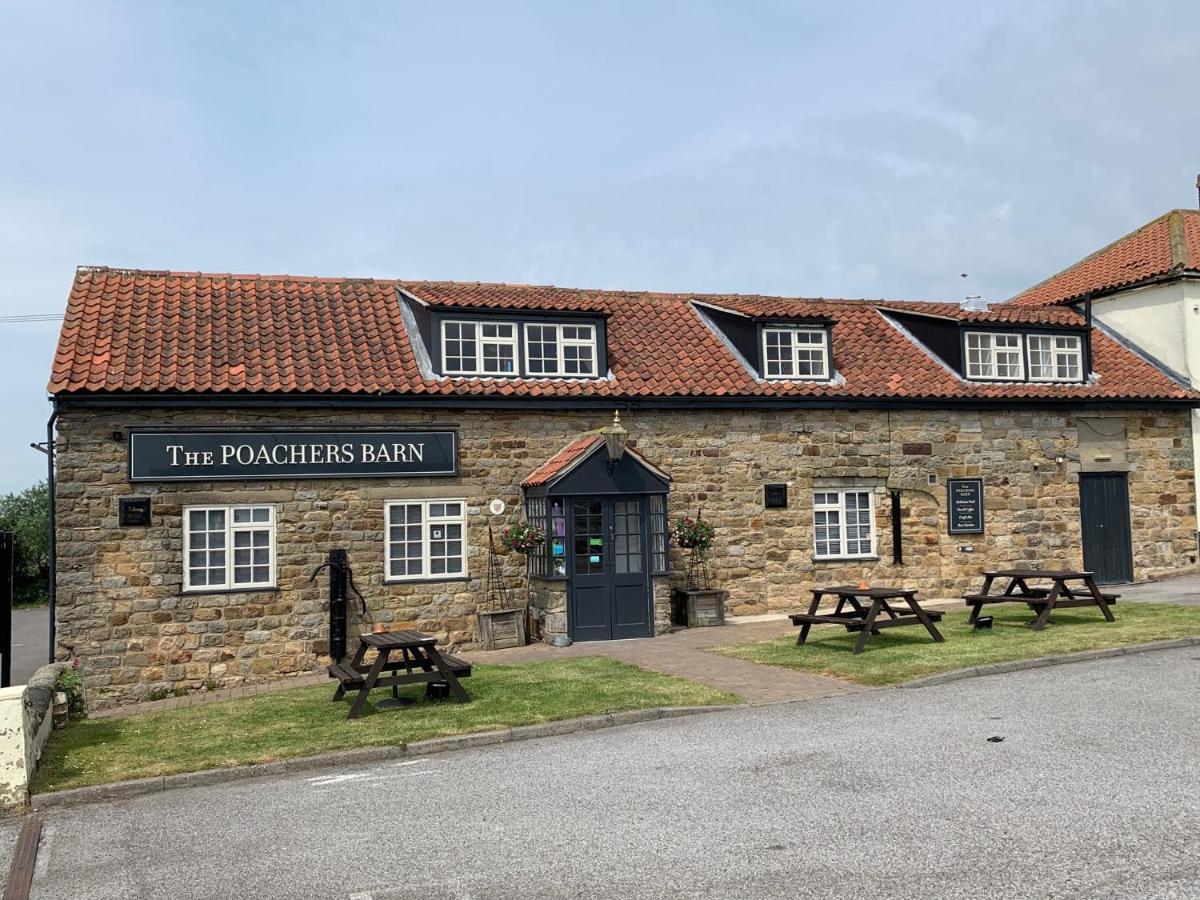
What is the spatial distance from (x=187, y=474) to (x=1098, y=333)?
19.2m

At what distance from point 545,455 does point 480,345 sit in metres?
2.16

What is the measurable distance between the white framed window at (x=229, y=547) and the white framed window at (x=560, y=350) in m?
5.02

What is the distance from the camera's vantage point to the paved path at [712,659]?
1216cm

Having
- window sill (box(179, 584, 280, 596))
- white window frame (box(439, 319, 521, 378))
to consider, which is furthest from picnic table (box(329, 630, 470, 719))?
white window frame (box(439, 319, 521, 378))

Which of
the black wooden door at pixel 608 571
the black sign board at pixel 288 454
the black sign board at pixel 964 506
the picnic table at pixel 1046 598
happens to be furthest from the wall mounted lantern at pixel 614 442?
the black sign board at pixel 964 506

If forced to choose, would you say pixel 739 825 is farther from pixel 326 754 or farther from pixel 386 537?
pixel 386 537

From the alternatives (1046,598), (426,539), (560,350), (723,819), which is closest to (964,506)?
(1046,598)

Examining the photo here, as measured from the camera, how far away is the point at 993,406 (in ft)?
66.5

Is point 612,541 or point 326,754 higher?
point 612,541

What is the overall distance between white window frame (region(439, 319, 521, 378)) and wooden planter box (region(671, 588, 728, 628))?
4737 millimetres

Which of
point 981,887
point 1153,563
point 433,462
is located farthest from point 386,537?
point 1153,563

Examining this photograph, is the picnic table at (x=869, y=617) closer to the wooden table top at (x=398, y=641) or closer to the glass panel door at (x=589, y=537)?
the glass panel door at (x=589, y=537)

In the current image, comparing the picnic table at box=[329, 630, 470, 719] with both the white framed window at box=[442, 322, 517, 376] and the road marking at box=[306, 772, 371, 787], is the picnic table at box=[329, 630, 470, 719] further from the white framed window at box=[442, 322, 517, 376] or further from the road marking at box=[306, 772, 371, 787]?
the white framed window at box=[442, 322, 517, 376]

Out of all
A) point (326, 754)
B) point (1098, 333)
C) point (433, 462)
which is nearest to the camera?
point (326, 754)
